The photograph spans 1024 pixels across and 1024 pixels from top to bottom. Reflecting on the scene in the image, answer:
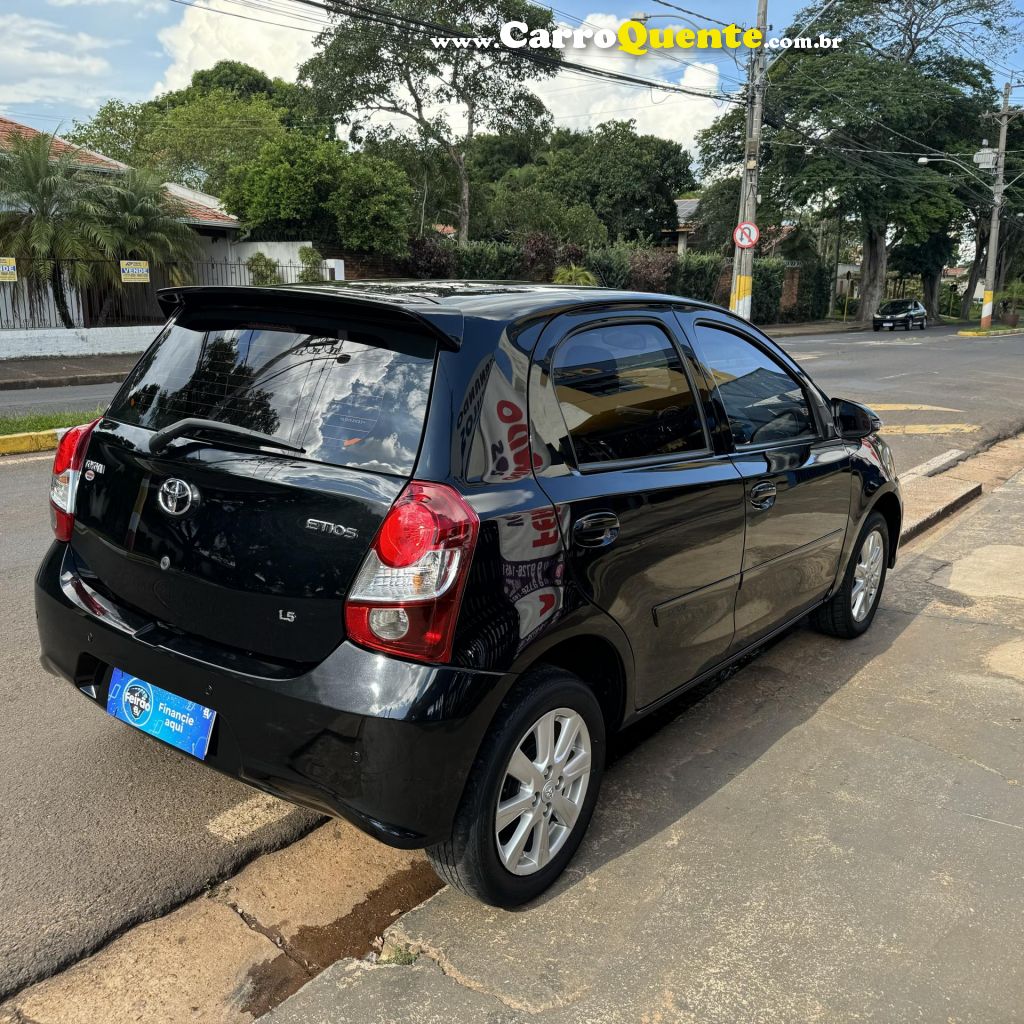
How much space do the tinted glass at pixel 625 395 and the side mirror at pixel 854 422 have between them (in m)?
1.35

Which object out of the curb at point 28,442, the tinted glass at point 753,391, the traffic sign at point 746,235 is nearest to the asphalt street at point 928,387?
the traffic sign at point 746,235

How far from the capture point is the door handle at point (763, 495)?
343 cm

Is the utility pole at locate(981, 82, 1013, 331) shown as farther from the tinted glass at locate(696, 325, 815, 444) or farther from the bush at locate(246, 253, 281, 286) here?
the tinted glass at locate(696, 325, 815, 444)

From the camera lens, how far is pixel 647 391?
3070mm

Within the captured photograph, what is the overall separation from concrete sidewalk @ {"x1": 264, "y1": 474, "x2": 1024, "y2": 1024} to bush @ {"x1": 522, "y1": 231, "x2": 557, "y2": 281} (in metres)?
25.4

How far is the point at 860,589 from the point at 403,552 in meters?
3.12

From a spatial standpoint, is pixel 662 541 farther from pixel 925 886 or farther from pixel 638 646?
pixel 925 886

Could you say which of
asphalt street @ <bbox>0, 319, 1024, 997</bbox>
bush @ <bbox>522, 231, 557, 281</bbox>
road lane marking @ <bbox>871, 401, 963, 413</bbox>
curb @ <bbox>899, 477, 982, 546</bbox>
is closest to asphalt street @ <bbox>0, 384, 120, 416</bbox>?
asphalt street @ <bbox>0, 319, 1024, 997</bbox>

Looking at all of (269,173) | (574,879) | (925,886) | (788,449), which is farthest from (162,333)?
(269,173)

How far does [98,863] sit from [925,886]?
2.39 metres

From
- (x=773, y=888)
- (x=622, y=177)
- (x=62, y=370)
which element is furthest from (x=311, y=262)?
(x=622, y=177)

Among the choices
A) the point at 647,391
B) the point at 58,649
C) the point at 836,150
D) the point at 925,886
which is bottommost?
the point at 925,886

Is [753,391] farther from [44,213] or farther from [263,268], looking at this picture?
[263,268]

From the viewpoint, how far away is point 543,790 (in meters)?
2.58
